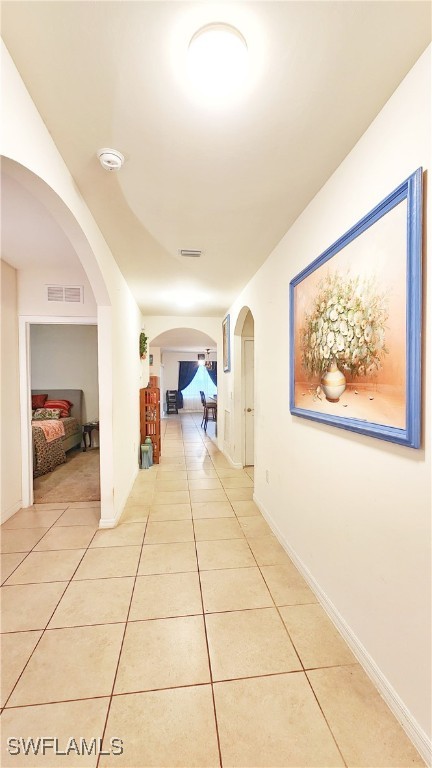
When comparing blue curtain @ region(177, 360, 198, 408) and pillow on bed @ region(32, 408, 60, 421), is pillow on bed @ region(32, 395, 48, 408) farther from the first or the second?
blue curtain @ region(177, 360, 198, 408)

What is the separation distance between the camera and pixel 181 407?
12.3m

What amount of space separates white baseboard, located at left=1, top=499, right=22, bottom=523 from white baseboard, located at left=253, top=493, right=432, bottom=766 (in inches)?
106

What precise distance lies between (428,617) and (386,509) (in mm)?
351

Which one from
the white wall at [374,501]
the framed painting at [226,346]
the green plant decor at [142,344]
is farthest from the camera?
the green plant decor at [142,344]

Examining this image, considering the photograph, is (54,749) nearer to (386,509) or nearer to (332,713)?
(332,713)

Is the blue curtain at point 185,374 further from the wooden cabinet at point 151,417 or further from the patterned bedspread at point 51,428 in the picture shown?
the patterned bedspread at point 51,428

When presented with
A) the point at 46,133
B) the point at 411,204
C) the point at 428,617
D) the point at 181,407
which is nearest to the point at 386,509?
the point at 428,617

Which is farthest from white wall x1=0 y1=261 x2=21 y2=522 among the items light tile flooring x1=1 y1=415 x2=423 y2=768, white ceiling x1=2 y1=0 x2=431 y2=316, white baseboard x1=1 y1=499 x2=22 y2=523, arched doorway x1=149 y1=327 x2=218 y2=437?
arched doorway x1=149 y1=327 x2=218 y2=437

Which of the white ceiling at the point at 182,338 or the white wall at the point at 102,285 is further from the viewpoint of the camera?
the white ceiling at the point at 182,338

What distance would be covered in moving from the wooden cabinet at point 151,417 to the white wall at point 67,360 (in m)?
1.59

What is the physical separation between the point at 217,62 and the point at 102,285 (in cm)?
174

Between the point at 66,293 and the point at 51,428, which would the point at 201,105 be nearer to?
the point at 66,293

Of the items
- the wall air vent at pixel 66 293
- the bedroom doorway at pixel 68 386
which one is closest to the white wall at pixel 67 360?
the bedroom doorway at pixel 68 386

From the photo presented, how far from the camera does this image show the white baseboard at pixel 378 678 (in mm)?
1070
